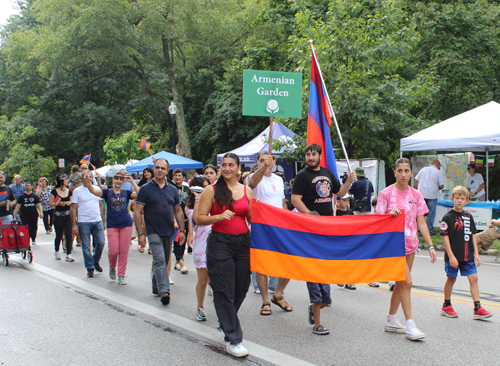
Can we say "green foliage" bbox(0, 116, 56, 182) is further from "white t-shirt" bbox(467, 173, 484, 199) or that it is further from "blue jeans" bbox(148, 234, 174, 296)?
"blue jeans" bbox(148, 234, 174, 296)

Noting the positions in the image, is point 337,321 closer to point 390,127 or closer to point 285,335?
point 285,335

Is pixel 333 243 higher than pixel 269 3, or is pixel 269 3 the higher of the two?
pixel 269 3

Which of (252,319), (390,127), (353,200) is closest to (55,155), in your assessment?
(390,127)

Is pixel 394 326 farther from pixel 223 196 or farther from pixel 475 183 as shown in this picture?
pixel 475 183

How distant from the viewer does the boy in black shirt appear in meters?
5.70

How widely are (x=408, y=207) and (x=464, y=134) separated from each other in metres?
7.94

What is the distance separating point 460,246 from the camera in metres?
5.73

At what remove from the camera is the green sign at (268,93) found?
589cm

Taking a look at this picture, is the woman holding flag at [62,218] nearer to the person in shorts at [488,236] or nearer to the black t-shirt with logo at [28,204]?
the black t-shirt with logo at [28,204]

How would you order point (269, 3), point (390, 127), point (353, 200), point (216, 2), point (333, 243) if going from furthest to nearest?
1. point (216, 2)
2. point (269, 3)
3. point (390, 127)
4. point (353, 200)
5. point (333, 243)

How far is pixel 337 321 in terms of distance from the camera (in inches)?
225

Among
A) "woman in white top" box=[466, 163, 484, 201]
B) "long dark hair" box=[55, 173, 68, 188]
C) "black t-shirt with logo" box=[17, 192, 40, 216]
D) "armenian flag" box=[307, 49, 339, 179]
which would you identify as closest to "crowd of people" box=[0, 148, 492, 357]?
"armenian flag" box=[307, 49, 339, 179]

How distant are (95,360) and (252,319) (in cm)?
199

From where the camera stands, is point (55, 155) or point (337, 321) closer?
point (337, 321)
